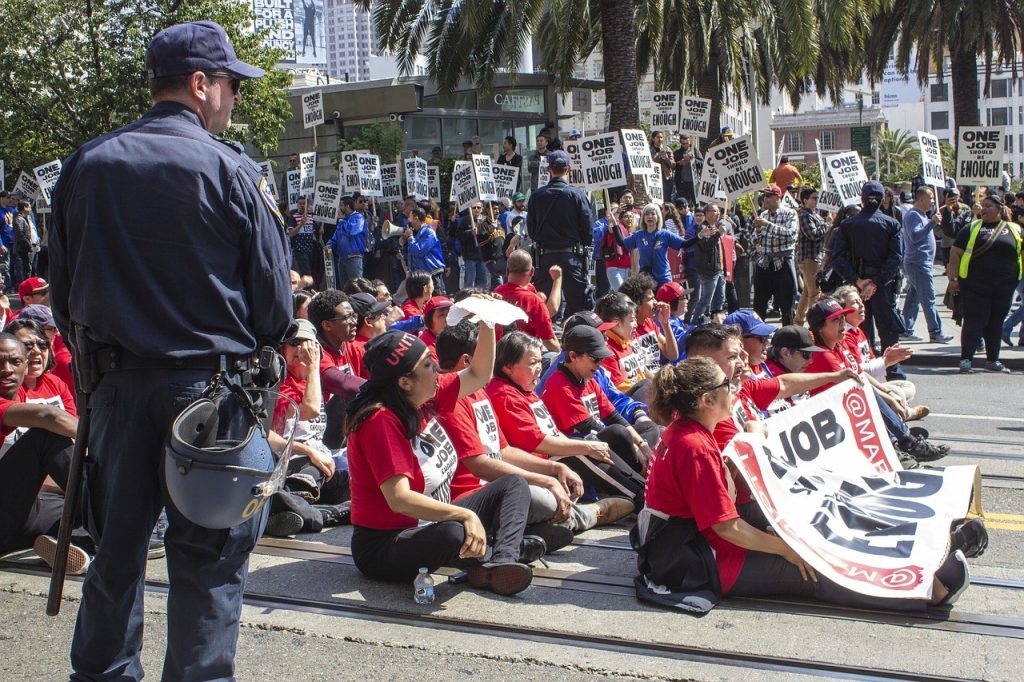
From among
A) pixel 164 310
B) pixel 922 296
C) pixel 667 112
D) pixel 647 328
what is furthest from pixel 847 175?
pixel 164 310

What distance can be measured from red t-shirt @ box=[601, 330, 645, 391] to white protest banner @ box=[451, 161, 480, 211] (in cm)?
1068

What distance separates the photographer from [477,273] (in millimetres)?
18984

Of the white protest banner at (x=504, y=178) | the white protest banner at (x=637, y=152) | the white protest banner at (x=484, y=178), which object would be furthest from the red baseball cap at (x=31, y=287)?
the white protest banner at (x=504, y=178)

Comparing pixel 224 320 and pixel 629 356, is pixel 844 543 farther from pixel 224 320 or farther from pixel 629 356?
pixel 629 356

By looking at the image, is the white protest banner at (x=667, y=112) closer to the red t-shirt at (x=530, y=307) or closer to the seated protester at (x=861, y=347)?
the red t-shirt at (x=530, y=307)

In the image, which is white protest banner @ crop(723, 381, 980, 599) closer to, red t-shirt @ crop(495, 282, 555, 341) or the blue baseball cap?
the blue baseball cap

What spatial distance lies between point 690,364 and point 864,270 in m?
8.65

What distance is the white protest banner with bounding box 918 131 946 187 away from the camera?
611 inches

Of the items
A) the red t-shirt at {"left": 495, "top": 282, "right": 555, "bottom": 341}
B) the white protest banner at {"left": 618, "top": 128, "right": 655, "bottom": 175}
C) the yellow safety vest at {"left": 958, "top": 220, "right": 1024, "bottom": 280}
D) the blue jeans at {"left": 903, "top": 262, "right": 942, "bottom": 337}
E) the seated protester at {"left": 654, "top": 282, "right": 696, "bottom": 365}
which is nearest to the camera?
the red t-shirt at {"left": 495, "top": 282, "right": 555, "bottom": 341}

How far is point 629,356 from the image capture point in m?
8.30

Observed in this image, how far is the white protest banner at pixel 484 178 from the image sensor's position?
18366 millimetres

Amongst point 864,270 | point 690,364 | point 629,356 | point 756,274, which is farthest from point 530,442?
point 756,274

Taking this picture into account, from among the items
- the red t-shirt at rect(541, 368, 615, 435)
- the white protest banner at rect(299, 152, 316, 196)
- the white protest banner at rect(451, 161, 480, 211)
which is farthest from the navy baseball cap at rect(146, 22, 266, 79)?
the white protest banner at rect(299, 152, 316, 196)

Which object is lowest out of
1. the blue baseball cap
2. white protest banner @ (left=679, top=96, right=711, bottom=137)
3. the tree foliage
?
the blue baseball cap
